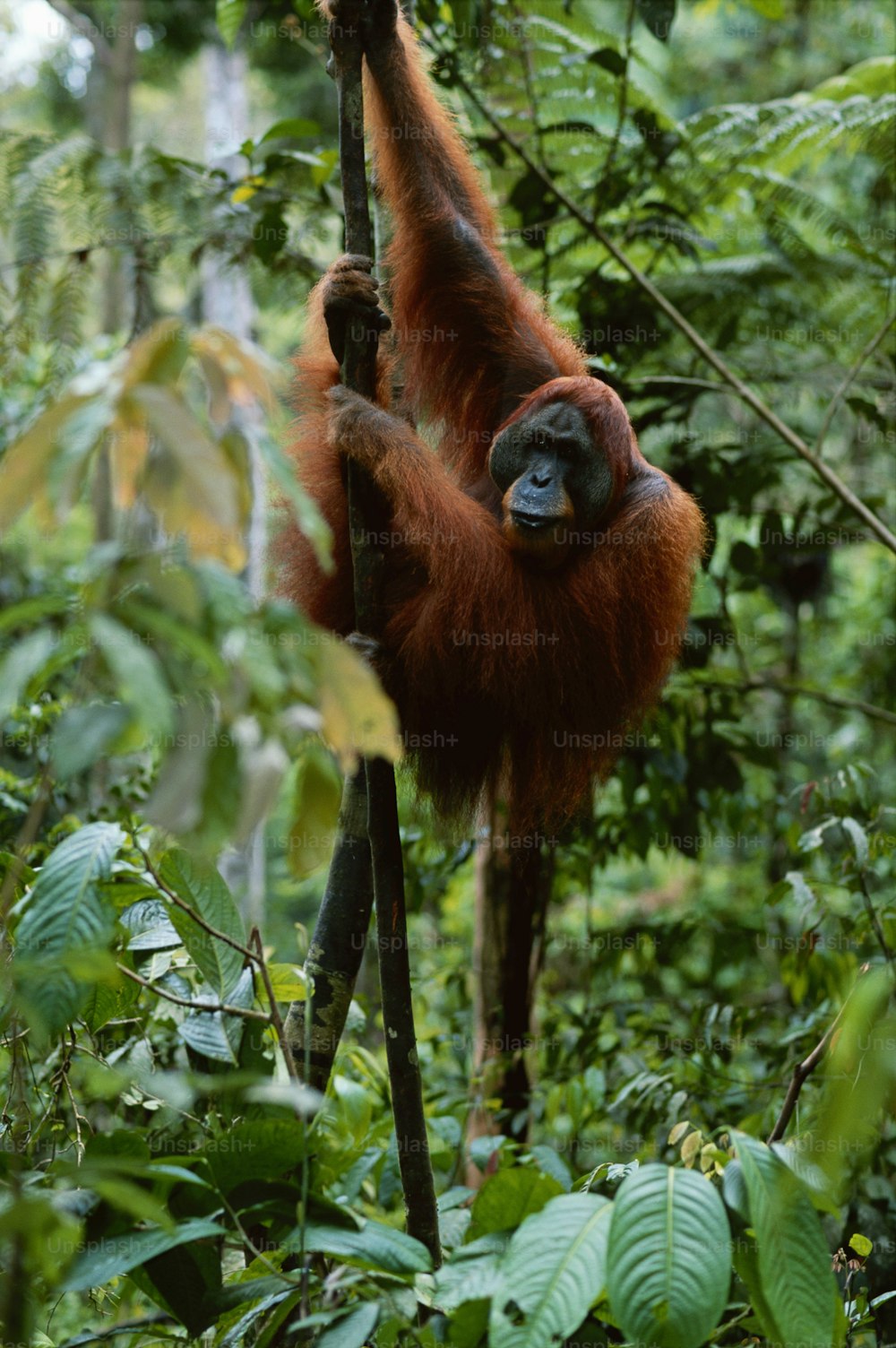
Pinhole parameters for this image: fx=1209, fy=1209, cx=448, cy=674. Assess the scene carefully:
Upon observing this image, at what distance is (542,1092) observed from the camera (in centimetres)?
432

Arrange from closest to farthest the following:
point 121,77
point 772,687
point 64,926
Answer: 1. point 64,926
2. point 772,687
3. point 121,77

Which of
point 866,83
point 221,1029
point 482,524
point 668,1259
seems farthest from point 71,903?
point 866,83

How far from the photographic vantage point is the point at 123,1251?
5.85ft

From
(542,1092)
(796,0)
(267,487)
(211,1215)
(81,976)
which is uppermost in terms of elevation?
(796,0)

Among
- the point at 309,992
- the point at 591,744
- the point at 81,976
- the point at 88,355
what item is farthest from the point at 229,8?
the point at 81,976

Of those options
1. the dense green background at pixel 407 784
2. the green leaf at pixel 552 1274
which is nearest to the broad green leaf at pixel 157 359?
the dense green background at pixel 407 784

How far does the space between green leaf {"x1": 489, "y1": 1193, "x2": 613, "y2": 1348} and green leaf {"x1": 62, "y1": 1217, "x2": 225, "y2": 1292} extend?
0.45 meters

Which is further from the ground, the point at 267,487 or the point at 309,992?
the point at 267,487

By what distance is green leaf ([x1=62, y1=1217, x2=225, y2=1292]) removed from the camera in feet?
5.68

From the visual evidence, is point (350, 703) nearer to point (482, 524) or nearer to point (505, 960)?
point (482, 524)

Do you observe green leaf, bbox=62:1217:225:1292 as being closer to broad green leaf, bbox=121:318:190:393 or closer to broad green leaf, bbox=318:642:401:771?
broad green leaf, bbox=318:642:401:771

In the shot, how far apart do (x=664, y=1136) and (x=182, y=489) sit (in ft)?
9.62

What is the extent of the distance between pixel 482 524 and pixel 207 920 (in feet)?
4.92

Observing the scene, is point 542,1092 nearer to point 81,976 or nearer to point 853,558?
point 81,976
